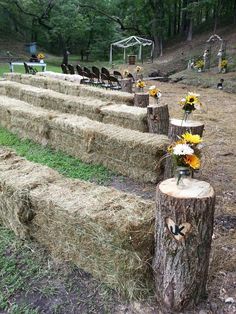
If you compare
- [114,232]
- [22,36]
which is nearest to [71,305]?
[114,232]

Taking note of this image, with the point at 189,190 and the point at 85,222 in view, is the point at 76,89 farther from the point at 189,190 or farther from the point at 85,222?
the point at 189,190

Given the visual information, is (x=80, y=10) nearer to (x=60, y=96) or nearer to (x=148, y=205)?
(x=60, y=96)

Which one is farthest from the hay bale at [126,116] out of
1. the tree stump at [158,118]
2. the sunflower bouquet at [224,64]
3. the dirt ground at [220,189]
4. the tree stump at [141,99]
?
the sunflower bouquet at [224,64]

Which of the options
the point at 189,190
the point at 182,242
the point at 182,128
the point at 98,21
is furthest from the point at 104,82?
the point at 98,21

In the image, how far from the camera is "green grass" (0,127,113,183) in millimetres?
5230

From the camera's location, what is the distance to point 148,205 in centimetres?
300

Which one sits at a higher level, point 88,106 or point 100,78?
point 100,78

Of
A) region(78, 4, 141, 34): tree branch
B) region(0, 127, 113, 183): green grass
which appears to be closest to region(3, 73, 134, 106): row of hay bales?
region(0, 127, 113, 183): green grass

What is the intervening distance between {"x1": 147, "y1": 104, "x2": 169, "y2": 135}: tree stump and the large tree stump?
11.0ft

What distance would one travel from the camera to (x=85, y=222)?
2.87m

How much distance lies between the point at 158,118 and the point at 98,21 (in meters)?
26.4

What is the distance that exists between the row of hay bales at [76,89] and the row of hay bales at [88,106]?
54 centimetres

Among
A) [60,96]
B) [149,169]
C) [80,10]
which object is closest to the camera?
[149,169]

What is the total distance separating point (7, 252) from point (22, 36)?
32.3 m
